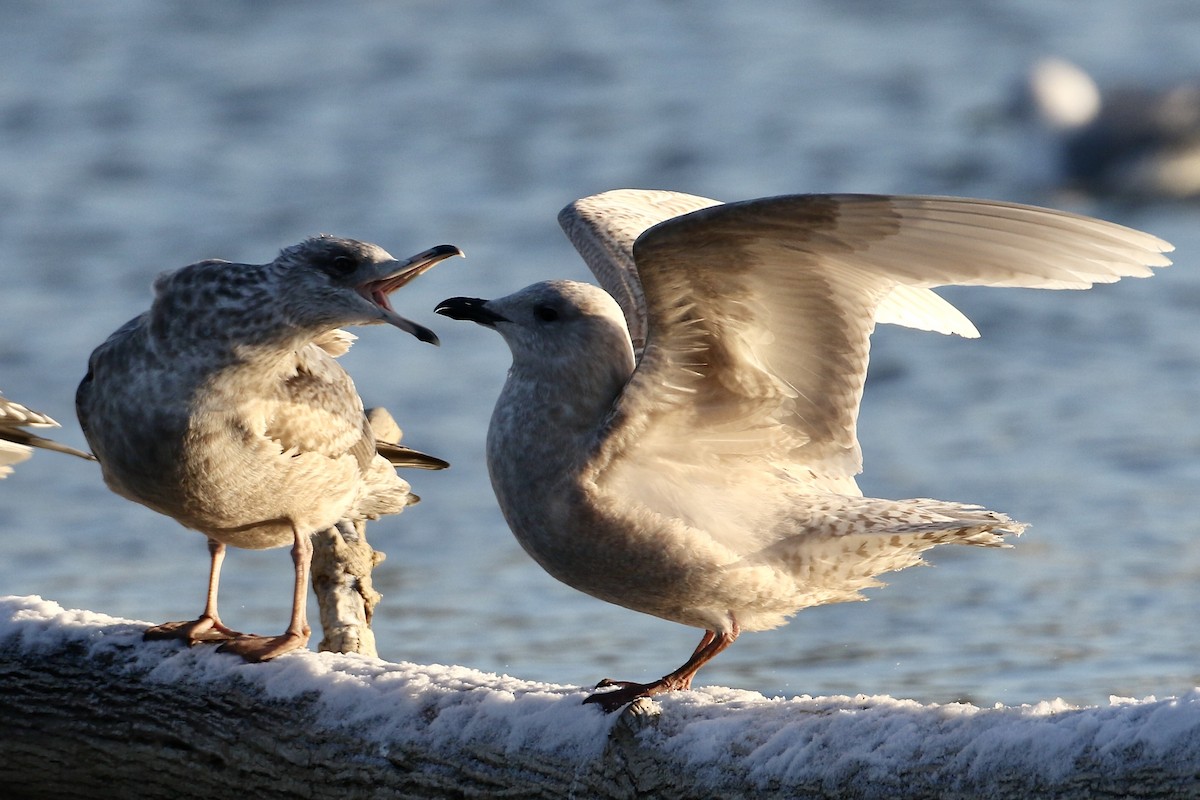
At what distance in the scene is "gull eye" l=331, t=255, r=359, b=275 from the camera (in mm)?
4309

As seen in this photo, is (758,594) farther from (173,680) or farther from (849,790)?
(173,680)

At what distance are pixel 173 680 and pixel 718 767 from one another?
1375 mm

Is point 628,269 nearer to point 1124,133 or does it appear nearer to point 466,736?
point 466,736

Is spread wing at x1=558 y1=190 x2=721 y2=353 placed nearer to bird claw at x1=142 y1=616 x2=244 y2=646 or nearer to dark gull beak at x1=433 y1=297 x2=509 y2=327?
dark gull beak at x1=433 y1=297 x2=509 y2=327

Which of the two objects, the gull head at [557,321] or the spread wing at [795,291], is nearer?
the spread wing at [795,291]

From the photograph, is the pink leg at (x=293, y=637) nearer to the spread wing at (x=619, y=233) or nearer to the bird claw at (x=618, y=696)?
the bird claw at (x=618, y=696)

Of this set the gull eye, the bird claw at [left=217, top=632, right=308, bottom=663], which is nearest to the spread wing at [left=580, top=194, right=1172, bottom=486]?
the gull eye

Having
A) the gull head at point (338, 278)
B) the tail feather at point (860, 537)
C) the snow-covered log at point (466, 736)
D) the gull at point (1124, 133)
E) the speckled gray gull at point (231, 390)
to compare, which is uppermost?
the gull at point (1124, 133)

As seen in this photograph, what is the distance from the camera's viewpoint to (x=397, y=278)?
436 cm

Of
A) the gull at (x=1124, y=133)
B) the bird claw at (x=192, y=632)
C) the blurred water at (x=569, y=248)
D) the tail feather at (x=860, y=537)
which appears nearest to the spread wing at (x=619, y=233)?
the tail feather at (x=860, y=537)

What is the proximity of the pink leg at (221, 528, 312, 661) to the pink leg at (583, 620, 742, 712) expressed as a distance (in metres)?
0.73

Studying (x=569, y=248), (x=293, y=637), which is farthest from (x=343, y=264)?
(x=569, y=248)

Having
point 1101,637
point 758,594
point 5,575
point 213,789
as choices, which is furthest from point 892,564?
point 5,575

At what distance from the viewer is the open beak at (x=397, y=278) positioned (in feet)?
13.7
